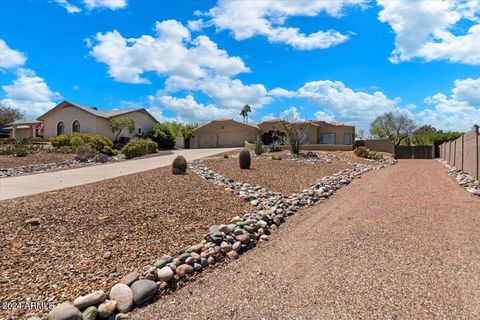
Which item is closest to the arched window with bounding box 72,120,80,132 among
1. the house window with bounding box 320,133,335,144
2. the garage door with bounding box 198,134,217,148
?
the garage door with bounding box 198,134,217,148

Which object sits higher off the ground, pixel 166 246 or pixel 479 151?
pixel 479 151

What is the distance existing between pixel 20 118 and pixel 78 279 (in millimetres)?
58285

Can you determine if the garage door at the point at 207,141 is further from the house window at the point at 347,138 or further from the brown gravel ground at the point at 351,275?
the brown gravel ground at the point at 351,275

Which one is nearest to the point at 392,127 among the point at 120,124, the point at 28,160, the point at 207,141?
the point at 207,141

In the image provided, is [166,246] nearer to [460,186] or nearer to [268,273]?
[268,273]

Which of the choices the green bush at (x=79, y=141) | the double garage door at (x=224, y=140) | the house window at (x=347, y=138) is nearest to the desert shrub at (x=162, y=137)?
the double garage door at (x=224, y=140)

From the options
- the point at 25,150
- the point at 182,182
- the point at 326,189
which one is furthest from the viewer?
the point at 25,150

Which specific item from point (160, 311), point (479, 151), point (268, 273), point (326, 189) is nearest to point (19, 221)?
point (160, 311)

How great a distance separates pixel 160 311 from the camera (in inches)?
154

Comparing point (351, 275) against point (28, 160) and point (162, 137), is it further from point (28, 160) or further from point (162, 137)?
point (162, 137)

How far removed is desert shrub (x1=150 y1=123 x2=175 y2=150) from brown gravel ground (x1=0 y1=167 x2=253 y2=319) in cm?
3086

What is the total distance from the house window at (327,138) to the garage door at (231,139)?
900 cm

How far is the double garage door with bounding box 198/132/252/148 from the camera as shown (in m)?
40.6

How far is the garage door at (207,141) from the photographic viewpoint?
139 ft
